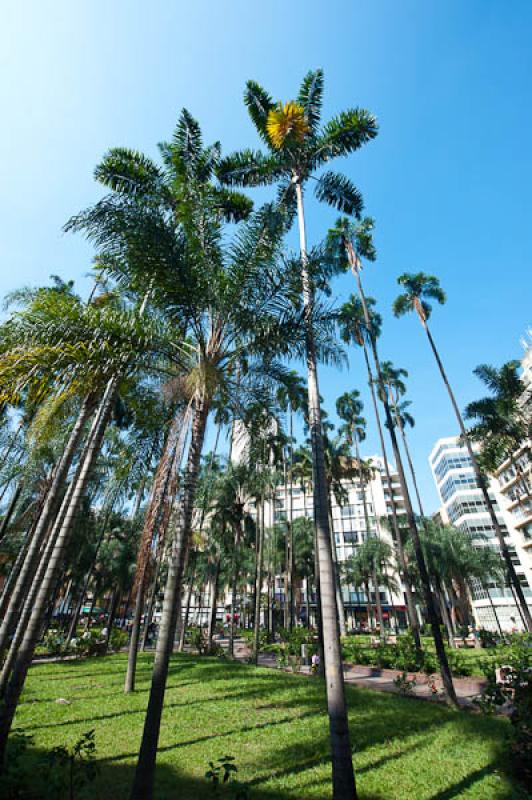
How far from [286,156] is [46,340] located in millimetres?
8862

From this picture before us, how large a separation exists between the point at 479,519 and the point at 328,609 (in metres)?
63.6

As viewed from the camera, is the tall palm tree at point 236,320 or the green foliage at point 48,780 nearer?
the green foliage at point 48,780

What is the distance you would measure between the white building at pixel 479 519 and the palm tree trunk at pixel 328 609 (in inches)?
1552

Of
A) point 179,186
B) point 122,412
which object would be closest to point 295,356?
point 179,186

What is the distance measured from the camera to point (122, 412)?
17.9 metres

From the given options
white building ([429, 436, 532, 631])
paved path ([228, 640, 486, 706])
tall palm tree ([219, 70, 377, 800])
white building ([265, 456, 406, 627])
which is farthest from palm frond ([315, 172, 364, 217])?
white building ([265, 456, 406, 627])

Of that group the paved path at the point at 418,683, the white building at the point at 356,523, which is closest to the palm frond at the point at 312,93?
the paved path at the point at 418,683

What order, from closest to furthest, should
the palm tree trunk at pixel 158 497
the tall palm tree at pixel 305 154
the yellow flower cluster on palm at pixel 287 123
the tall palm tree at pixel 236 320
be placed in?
1. the palm tree trunk at pixel 158 497
2. the tall palm tree at pixel 236 320
3. the tall palm tree at pixel 305 154
4. the yellow flower cluster on palm at pixel 287 123

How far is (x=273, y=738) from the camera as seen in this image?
8.28m

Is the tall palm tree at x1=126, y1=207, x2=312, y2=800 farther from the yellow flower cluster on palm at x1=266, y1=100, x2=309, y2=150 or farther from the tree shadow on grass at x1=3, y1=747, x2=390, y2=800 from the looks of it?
the tree shadow on grass at x1=3, y1=747, x2=390, y2=800

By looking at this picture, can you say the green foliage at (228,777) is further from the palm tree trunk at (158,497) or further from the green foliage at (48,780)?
the palm tree trunk at (158,497)

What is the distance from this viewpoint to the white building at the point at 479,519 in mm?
A: 50344

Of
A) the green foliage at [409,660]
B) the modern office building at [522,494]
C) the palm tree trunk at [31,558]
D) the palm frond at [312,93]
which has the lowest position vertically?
the green foliage at [409,660]

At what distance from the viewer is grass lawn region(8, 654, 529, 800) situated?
609 cm
